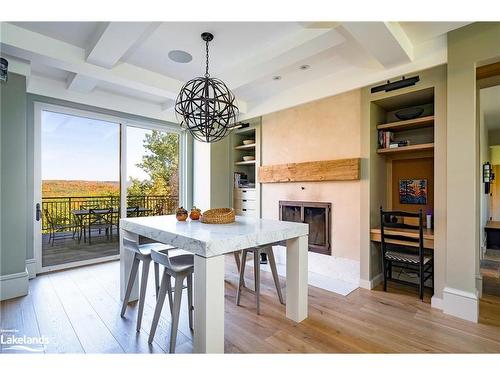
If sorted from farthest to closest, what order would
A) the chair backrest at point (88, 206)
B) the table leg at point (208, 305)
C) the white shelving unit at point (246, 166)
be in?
the white shelving unit at point (246, 166)
the chair backrest at point (88, 206)
the table leg at point (208, 305)

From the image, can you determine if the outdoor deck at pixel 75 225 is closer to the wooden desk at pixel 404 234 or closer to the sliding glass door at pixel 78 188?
the sliding glass door at pixel 78 188

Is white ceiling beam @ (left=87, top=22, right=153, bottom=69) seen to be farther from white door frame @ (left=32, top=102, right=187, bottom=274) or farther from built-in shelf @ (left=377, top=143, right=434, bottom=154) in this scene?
built-in shelf @ (left=377, top=143, right=434, bottom=154)

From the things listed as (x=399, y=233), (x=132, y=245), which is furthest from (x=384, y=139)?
(x=132, y=245)

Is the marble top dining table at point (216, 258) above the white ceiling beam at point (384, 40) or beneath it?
beneath

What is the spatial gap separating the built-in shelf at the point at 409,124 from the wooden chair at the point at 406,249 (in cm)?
99

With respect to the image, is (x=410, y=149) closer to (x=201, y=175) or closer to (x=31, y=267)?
(x=201, y=175)

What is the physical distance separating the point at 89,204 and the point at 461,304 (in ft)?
15.3

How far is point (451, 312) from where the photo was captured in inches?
92.0

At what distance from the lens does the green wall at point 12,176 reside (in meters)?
2.70

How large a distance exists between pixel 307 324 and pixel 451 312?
135cm

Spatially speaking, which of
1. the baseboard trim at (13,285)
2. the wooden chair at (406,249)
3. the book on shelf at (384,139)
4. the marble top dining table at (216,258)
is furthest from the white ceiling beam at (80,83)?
the wooden chair at (406,249)

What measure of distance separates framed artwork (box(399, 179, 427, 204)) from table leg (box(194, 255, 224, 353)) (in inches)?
109
